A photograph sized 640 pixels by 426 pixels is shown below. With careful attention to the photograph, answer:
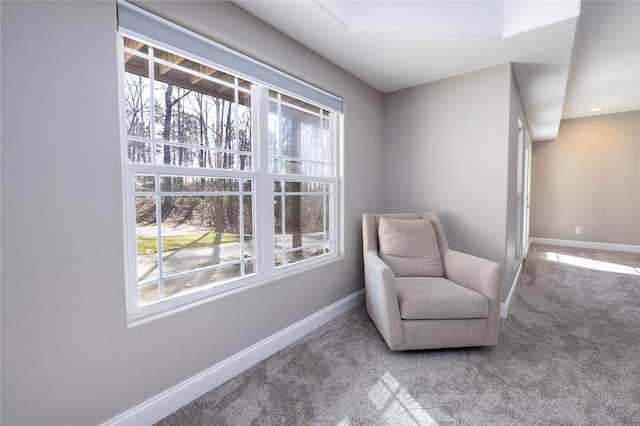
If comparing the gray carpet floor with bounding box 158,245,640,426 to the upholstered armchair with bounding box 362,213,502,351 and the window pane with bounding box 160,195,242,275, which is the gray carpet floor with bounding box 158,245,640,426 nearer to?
the upholstered armchair with bounding box 362,213,502,351

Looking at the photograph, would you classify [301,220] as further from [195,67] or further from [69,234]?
[69,234]

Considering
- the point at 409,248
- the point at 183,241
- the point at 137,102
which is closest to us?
the point at 137,102

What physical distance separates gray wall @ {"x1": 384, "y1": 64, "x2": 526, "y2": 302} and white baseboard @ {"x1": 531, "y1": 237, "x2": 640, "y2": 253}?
4106 mm

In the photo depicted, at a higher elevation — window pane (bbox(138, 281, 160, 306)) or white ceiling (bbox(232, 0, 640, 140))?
white ceiling (bbox(232, 0, 640, 140))

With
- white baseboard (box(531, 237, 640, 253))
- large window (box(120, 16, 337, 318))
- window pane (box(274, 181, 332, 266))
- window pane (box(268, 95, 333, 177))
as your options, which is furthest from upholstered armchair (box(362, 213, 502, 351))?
white baseboard (box(531, 237, 640, 253))

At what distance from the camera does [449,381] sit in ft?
5.83

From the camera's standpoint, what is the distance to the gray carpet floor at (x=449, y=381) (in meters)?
1.51

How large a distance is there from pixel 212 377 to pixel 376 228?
1.79 metres

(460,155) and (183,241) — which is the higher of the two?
(460,155)

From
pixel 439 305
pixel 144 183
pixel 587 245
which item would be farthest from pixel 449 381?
pixel 587 245

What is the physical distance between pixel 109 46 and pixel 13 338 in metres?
1.24

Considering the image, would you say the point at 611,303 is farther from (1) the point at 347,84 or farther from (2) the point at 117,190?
(2) the point at 117,190

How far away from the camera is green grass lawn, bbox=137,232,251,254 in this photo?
1542 millimetres

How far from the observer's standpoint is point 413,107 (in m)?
3.15
